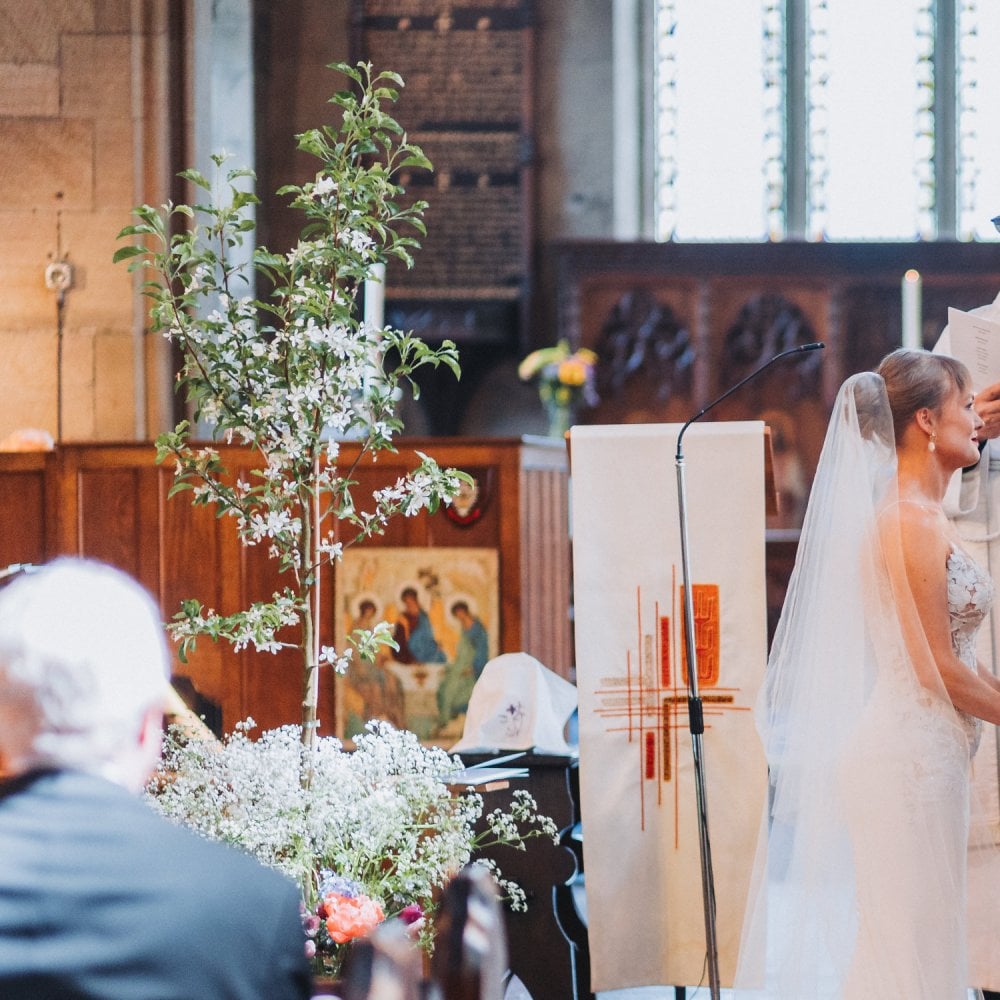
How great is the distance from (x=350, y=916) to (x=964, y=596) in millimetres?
1473

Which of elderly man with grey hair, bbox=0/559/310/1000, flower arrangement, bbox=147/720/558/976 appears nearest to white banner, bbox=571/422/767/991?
flower arrangement, bbox=147/720/558/976

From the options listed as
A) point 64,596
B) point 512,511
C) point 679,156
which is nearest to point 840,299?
point 679,156

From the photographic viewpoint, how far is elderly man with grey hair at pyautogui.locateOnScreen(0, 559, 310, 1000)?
1226mm

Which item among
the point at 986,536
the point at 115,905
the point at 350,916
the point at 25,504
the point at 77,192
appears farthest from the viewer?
the point at 77,192

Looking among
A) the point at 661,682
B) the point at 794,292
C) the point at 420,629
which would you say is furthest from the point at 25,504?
the point at 794,292

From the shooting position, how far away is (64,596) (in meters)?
1.35

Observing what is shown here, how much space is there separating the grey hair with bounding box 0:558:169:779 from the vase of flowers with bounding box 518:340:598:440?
236 inches

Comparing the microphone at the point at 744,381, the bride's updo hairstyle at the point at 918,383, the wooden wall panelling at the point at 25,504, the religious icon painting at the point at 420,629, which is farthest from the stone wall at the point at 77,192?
the bride's updo hairstyle at the point at 918,383

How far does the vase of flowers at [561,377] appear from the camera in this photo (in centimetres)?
726

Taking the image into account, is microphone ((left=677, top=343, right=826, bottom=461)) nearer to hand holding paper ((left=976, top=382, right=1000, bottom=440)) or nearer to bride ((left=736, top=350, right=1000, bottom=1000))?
bride ((left=736, top=350, right=1000, bottom=1000))

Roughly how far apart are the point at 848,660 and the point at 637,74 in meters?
6.02

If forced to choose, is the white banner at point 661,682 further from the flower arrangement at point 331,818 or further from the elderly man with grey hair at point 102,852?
the elderly man with grey hair at point 102,852

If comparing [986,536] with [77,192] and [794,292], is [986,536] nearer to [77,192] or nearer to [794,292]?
[794,292]

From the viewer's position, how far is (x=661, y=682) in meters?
3.50
